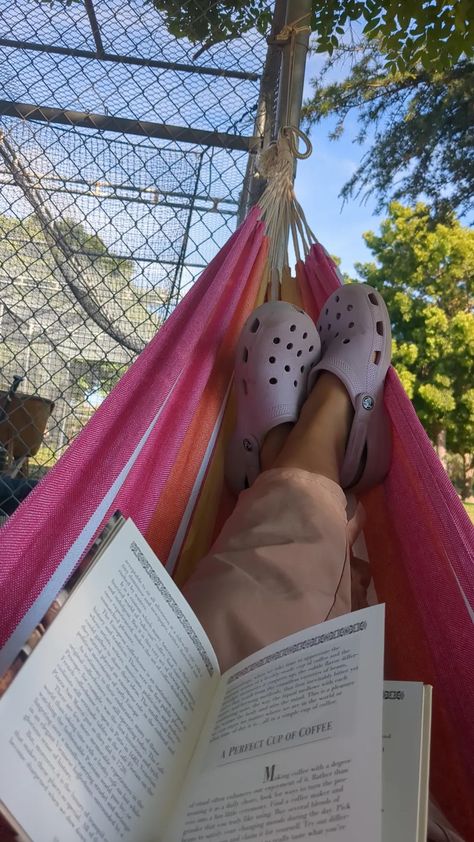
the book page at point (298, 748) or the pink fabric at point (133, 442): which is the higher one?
the pink fabric at point (133, 442)

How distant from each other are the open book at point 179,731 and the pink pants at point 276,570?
0.27 ft

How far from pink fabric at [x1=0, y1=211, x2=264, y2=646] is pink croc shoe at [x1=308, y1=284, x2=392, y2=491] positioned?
16 centimetres

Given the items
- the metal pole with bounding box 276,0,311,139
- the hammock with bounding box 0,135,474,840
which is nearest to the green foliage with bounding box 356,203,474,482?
the metal pole with bounding box 276,0,311,139

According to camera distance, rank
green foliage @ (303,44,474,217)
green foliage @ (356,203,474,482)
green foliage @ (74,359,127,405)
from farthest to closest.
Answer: green foliage @ (356,203,474,482), green foliage @ (303,44,474,217), green foliage @ (74,359,127,405)

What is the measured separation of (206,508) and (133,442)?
0.19 m

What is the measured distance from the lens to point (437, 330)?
8.23 meters

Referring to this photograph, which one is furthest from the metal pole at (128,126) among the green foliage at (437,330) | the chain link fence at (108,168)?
the green foliage at (437,330)

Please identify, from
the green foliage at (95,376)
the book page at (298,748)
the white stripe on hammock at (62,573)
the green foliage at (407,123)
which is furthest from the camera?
the green foliage at (407,123)

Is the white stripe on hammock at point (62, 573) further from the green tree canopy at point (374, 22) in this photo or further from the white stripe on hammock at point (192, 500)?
the green tree canopy at point (374, 22)

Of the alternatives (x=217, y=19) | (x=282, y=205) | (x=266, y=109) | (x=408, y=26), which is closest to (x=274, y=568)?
(x=282, y=205)

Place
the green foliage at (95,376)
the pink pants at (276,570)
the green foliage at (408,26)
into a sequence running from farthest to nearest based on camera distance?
the green foliage at (95,376), the green foliage at (408,26), the pink pants at (276,570)

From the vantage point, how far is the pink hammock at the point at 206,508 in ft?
1.74

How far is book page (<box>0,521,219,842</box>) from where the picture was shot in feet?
1.07

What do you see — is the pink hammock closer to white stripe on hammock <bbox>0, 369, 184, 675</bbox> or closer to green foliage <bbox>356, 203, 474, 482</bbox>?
white stripe on hammock <bbox>0, 369, 184, 675</bbox>
